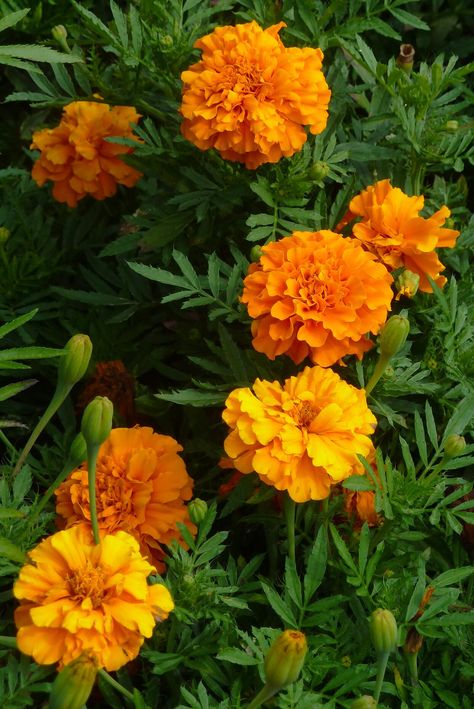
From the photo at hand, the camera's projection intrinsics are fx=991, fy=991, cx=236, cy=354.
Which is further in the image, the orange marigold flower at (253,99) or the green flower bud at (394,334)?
the orange marigold flower at (253,99)

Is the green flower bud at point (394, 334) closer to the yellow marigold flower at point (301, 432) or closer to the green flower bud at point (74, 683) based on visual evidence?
the yellow marigold flower at point (301, 432)

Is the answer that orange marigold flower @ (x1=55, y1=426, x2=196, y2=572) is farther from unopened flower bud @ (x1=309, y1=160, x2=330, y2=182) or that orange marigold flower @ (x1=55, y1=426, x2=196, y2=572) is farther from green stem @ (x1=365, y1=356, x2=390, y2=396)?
unopened flower bud @ (x1=309, y1=160, x2=330, y2=182)

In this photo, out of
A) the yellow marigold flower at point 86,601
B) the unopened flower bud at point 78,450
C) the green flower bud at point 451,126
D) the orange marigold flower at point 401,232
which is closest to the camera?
the yellow marigold flower at point 86,601

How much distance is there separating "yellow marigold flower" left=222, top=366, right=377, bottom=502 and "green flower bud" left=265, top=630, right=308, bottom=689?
0.69 ft

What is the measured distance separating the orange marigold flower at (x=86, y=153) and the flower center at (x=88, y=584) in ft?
2.36

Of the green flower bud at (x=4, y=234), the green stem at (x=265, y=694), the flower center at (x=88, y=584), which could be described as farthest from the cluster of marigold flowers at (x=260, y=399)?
the green flower bud at (x=4, y=234)

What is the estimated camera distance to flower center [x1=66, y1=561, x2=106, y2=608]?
2.79 ft

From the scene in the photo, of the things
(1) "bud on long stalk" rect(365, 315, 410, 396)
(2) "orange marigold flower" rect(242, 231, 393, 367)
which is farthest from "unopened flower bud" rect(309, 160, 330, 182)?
(1) "bud on long stalk" rect(365, 315, 410, 396)

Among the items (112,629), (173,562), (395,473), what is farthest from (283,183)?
(112,629)

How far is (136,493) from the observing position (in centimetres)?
107

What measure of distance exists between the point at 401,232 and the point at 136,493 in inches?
17.3

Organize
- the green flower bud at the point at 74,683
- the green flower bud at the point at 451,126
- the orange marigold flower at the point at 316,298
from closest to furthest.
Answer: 1. the green flower bud at the point at 74,683
2. the orange marigold flower at the point at 316,298
3. the green flower bud at the point at 451,126

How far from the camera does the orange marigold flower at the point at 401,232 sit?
3.83ft

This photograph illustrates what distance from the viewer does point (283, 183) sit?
1241 mm
